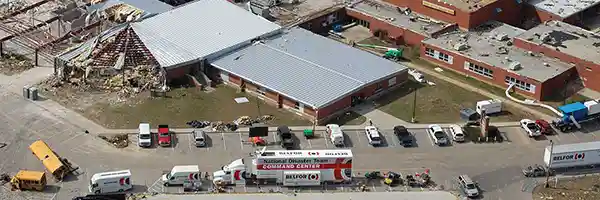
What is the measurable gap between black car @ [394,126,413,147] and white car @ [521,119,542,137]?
898 centimetres

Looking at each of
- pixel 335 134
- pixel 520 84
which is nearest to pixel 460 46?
pixel 520 84

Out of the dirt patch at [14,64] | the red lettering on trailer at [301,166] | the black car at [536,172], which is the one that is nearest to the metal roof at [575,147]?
the black car at [536,172]

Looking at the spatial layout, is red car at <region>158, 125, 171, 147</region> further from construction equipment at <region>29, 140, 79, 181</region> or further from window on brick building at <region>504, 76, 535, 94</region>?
window on brick building at <region>504, 76, 535, 94</region>

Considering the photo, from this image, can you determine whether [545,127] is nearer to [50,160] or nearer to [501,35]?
[501,35]

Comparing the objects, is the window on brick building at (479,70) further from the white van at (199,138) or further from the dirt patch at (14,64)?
the dirt patch at (14,64)

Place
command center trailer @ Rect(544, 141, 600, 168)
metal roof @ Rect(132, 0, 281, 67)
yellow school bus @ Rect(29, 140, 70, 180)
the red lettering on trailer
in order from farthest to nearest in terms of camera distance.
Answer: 1. metal roof @ Rect(132, 0, 281, 67)
2. command center trailer @ Rect(544, 141, 600, 168)
3. yellow school bus @ Rect(29, 140, 70, 180)
4. the red lettering on trailer

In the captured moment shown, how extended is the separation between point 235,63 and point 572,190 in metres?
30.1

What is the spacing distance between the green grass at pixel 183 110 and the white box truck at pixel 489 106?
1371 centimetres

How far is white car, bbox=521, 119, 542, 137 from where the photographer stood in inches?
2960

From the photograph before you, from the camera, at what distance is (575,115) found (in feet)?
251

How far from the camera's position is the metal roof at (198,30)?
276 feet

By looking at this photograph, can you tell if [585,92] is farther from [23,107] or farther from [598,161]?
[23,107]

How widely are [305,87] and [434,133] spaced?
11.1 meters

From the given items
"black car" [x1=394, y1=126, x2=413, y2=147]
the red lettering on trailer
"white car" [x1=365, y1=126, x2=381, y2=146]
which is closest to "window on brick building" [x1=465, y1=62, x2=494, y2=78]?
"black car" [x1=394, y1=126, x2=413, y2=147]
